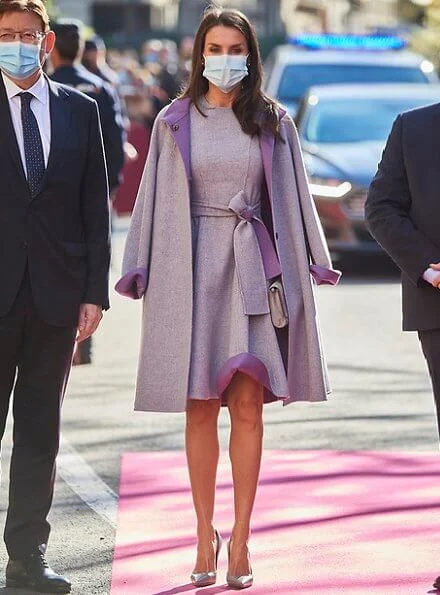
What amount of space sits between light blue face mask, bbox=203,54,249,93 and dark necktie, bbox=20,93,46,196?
628 millimetres

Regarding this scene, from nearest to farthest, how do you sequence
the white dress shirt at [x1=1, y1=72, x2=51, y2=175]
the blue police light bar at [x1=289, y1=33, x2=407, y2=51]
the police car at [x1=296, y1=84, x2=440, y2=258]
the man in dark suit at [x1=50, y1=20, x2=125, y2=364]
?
the white dress shirt at [x1=1, y1=72, x2=51, y2=175], the man in dark suit at [x1=50, y1=20, x2=125, y2=364], the police car at [x1=296, y1=84, x2=440, y2=258], the blue police light bar at [x1=289, y1=33, x2=407, y2=51]

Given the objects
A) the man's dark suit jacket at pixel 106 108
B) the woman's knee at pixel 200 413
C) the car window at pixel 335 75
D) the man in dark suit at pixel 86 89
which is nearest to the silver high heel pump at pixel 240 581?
the woman's knee at pixel 200 413

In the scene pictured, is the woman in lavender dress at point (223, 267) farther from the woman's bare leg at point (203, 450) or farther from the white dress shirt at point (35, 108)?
the white dress shirt at point (35, 108)

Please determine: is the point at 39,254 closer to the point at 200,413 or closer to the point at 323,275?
the point at 200,413

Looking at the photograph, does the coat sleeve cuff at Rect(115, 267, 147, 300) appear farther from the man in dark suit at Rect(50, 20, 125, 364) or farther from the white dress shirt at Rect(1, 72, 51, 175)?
the man in dark suit at Rect(50, 20, 125, 364)

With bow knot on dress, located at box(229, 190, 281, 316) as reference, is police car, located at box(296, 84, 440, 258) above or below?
below

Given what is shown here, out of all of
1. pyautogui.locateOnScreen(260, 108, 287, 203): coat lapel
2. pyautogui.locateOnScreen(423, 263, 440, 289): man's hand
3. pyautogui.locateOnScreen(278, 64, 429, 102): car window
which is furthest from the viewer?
pyautogui.locateOnScreen(278, 64, 429, 102): car window

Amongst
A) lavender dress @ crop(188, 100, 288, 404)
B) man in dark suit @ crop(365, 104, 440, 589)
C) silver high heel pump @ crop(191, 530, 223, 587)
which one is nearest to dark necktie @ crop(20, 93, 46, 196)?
lavender dress @ crop(188, 100, 288, 404)

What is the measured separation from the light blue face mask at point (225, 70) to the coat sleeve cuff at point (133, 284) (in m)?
0.68

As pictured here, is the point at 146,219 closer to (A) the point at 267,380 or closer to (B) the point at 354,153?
(A) the point at 267,380

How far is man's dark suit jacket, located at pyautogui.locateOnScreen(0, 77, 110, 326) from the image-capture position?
5.47 meters

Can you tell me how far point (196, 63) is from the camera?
19.3 ft

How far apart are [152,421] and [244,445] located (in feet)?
9.96

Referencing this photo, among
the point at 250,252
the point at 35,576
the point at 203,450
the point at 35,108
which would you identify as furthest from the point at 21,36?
the point at 35,576
